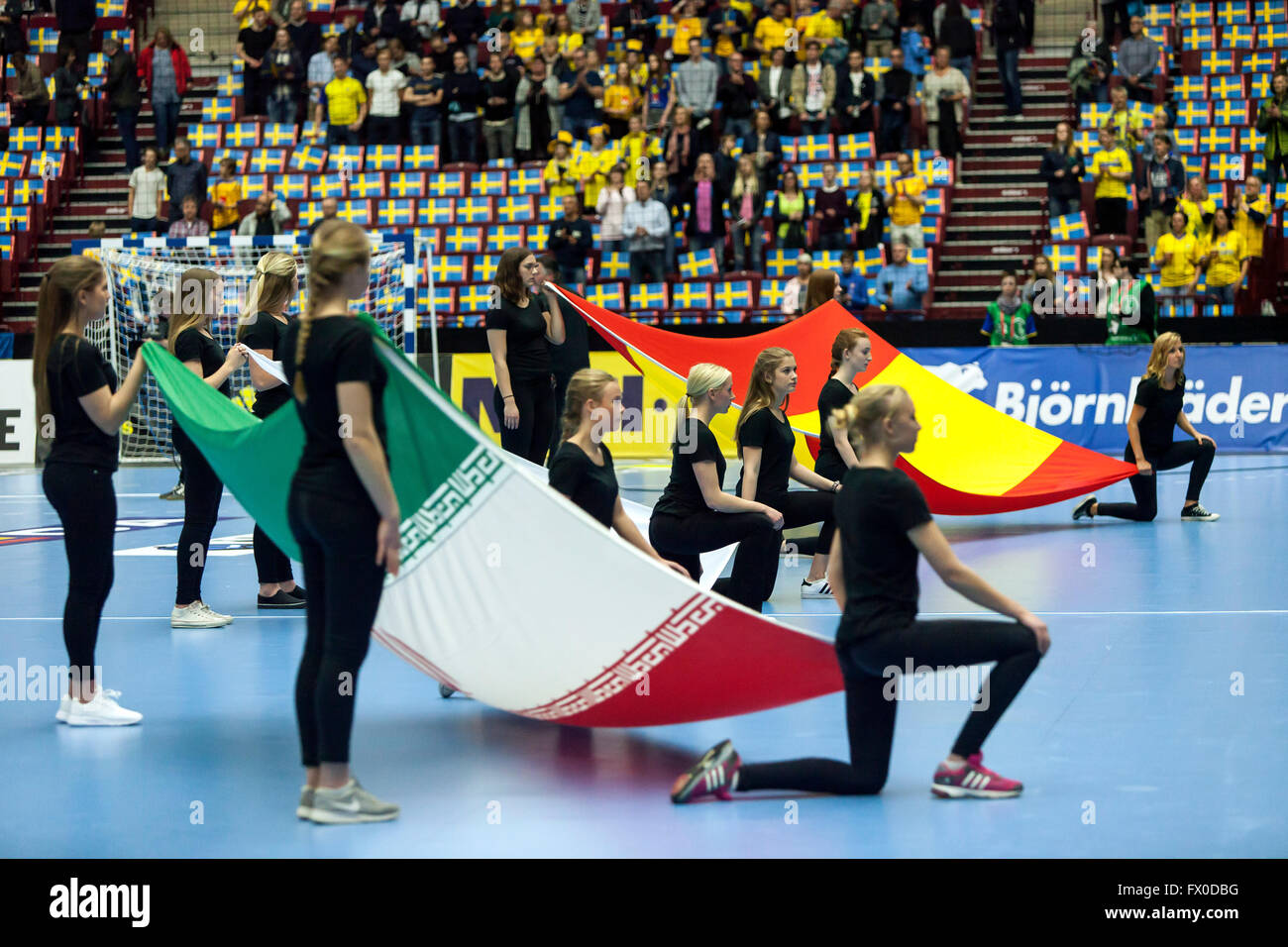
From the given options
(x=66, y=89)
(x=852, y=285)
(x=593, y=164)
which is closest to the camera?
(x=852, y=285)

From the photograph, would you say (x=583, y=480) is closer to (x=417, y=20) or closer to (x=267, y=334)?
(x=267, y=334)

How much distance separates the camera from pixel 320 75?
21.4 metres

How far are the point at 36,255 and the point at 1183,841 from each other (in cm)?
2016

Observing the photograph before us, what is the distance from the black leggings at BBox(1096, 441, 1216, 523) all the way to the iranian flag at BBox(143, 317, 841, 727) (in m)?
6.72

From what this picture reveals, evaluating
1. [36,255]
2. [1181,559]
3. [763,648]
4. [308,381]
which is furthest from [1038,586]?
[36,255]

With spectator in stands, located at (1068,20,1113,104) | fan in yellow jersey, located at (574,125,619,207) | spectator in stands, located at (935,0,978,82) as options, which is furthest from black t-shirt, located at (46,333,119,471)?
spectator in stands, located at (1068,20,1113,104)

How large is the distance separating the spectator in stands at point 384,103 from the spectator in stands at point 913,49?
6907 mm

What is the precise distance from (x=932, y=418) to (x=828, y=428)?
230 centimetres

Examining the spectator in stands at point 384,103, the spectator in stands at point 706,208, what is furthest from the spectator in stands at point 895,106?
the spectator in stands at point 384,103

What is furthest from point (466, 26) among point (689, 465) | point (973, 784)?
point (973, 784)

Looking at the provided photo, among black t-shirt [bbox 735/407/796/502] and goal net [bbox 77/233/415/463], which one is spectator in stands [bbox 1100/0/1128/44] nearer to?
goal net [bbox 77/233/415/463]

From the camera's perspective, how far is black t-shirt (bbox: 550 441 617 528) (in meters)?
5.46
